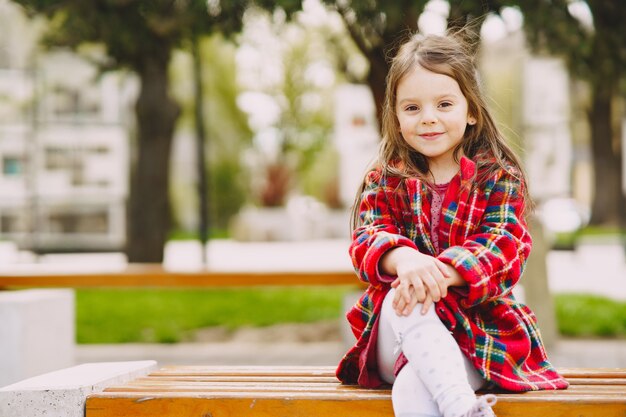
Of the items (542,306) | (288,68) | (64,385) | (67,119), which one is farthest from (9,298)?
(288,68)

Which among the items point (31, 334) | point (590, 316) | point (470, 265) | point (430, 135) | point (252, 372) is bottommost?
point (590, 316)

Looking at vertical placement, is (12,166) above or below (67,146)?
below

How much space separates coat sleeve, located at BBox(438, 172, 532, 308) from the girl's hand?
6 centimetres

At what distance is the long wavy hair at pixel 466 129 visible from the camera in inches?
101

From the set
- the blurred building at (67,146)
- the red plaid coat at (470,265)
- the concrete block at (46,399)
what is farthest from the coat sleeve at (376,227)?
the blurred building at (67,146)

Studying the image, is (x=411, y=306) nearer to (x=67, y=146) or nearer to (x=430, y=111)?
(x=430, y=111)

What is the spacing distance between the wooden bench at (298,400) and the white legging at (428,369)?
0.39 ft

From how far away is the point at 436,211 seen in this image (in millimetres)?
2557

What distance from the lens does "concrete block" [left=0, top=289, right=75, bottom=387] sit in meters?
4.67

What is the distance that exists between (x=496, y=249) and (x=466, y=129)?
1.67ft

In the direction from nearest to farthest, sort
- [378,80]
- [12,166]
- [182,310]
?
[378,80]
[182,310]
[12,166]

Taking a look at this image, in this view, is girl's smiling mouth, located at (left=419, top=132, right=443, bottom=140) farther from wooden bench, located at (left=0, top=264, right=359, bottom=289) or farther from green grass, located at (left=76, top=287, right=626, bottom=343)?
green grass, located at (left=76, top=287, right=626, bottom=343)

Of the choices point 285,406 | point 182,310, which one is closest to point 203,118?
point 182,310

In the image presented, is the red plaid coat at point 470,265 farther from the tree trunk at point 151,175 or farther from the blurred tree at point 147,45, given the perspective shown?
the tree trunk at point 151,175
